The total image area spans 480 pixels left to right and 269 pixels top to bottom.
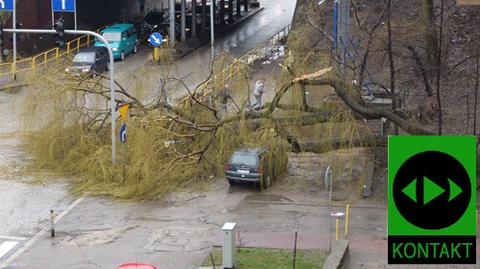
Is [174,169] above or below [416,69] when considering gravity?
below

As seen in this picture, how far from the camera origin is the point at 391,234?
3938 mm

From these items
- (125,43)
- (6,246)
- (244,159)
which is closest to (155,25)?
(125,43)

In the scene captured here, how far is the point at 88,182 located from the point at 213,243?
689cm

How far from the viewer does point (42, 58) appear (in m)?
45.3

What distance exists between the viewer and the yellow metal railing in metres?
40.8

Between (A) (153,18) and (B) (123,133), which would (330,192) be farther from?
(A) (153,18)

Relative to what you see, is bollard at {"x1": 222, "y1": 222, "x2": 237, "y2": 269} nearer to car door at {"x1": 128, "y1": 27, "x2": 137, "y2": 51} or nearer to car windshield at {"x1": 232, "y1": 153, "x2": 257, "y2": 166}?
car windshield at {"x1": 232, "y1": 153, "x2": 257, "y2": 166}

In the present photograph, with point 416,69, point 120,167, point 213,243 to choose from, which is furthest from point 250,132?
point 416,69

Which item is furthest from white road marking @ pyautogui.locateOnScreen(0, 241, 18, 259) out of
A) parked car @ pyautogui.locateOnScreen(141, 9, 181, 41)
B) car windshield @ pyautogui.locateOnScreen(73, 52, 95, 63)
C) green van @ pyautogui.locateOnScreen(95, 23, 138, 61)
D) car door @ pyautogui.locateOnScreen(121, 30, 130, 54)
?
parked car @ pyautogui.locateOnScreen(141, 9, 181, 41)

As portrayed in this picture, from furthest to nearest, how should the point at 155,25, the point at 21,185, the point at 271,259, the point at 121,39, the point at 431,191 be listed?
1. the point at 155,25
2. the point at 121,39
3. the point at 21,185
4. the point at 271,259
5. the point at 431,191

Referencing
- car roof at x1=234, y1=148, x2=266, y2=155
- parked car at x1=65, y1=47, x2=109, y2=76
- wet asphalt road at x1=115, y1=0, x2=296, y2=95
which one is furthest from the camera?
parked car at x1=65, y1=47, x2=109, y2=76

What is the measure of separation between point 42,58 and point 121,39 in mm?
4722

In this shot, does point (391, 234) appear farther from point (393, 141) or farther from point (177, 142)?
point (177, 142)

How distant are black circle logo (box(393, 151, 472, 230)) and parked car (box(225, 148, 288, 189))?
1939cm
